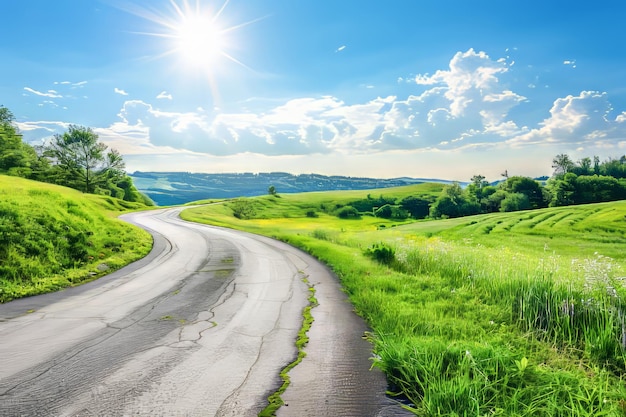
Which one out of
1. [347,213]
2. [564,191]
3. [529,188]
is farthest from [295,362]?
[347,213]

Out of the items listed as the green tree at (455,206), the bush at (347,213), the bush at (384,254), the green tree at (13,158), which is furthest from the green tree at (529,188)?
the green tree at (13,158)

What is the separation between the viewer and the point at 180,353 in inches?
222

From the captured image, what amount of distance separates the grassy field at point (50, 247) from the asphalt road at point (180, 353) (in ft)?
3.75

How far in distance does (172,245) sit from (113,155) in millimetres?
73087

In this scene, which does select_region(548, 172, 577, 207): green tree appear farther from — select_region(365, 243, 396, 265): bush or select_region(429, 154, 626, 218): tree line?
select_region(365, 243, 396, 265): bush

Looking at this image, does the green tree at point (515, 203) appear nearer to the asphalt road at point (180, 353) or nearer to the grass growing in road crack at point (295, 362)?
the asphalt road at point (180, 353)

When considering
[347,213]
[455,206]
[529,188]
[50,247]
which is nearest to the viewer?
[50,247]

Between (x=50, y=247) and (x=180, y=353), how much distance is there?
1044cm

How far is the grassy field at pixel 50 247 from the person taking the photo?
418 inches

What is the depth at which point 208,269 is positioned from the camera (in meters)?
14.0

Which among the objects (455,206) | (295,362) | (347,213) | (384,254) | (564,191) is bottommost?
(347,213)

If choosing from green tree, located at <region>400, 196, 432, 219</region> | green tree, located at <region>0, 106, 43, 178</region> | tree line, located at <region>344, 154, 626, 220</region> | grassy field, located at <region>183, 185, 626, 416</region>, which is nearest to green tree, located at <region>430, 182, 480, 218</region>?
tree line, located at <region>344, 154, 626, 220</region>

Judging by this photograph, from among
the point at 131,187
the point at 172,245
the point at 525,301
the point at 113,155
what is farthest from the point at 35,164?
the point at 525,301

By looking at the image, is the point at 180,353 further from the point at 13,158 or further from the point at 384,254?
the point at 13,158
